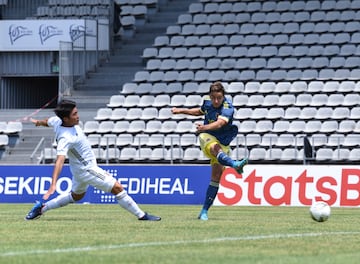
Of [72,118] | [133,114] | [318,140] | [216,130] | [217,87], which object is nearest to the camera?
[72,118]

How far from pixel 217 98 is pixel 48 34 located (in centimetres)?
2252

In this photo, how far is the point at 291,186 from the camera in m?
25.1

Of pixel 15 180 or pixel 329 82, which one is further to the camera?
pixel 329 82

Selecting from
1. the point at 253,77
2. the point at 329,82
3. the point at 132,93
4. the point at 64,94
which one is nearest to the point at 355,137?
the point at 329,82

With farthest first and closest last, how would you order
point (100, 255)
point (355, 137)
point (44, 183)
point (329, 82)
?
point (329, 82)
point (355, 137)
point (44, 183)
point (100, 255)

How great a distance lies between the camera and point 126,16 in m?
39.9

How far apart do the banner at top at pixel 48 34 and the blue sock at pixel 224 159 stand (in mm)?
22203

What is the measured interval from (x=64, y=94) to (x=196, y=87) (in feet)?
16.2

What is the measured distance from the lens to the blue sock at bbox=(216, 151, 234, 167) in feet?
52.5

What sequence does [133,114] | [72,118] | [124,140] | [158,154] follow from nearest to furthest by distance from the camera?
1. [72,118]
2. [158,154]
3. [124,140]
4. [133,114]

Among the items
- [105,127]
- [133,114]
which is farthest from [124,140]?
[133,114]

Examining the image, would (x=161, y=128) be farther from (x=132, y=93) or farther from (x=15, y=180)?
(x=15, y=180)

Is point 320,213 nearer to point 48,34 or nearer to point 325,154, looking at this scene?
point 325,154

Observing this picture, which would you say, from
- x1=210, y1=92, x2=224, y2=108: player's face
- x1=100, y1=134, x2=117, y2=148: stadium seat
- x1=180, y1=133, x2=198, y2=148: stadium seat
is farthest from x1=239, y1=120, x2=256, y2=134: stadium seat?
x1=210, y1=92, x2=224, y2=108: player's face
